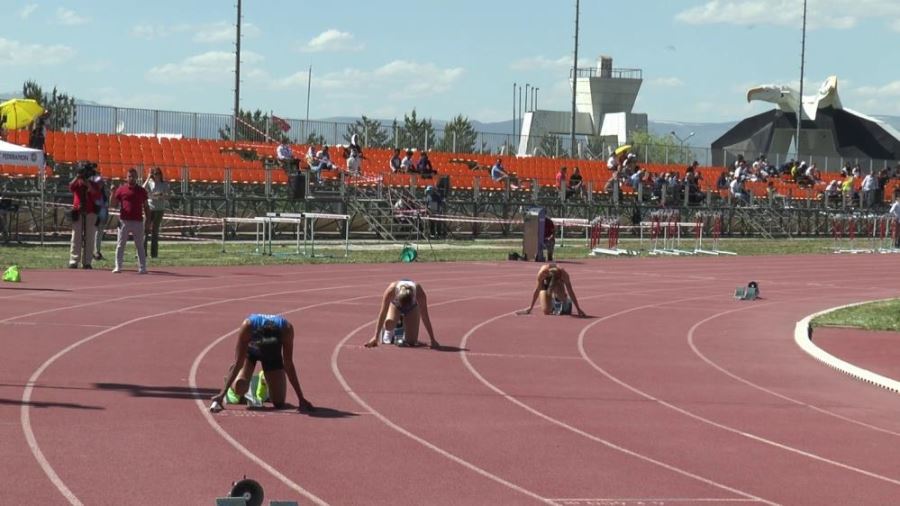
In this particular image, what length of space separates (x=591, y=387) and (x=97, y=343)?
534 cm

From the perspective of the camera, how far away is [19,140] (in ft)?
131

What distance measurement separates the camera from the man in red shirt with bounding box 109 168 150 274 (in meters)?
25.1

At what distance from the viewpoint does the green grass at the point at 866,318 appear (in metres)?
21.6

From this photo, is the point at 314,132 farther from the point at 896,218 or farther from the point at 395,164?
the point at 896,218

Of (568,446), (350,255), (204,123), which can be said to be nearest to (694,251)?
(350,255)

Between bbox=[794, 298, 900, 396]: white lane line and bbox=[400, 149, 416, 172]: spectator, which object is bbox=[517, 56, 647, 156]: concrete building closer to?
bbox=[400, 149, 416, 172]: spectator

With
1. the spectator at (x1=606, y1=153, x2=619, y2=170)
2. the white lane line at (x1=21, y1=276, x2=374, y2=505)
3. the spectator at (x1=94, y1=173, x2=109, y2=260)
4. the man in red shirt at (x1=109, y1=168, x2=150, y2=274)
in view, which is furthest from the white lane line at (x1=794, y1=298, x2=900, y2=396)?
the spectator at (x1=606, y1=153, x2=619, y2=170)

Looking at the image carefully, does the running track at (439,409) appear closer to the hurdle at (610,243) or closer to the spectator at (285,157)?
the hurdle at (610,243)

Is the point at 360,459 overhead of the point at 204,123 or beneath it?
beneath

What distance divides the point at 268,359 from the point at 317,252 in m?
22.3

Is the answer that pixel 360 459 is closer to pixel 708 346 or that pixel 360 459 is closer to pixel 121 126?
pixel 708 346

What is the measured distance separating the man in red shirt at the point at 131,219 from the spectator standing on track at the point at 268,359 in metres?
13.7

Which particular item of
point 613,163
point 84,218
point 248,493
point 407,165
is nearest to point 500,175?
point 407,165

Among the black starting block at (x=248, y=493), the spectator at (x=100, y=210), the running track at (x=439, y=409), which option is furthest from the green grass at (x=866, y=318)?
the black starting block at (x=248, y=493)
